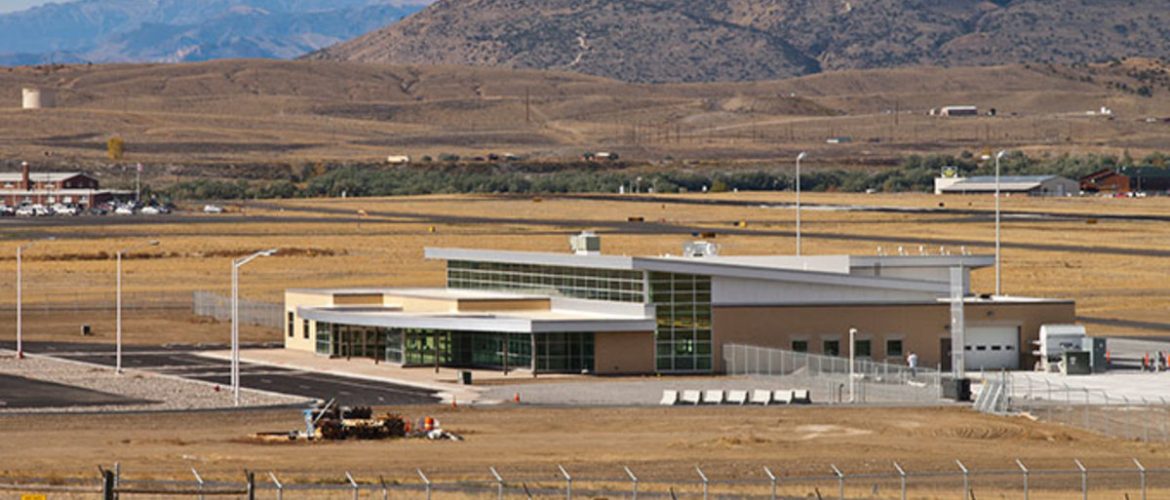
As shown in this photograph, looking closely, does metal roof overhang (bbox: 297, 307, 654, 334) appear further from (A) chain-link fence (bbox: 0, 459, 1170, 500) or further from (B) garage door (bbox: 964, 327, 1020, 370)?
(A) chain-link fence (bbox: 0, 459, 1170, 500)

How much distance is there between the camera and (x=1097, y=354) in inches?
3501

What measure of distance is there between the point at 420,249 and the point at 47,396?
7998 cm

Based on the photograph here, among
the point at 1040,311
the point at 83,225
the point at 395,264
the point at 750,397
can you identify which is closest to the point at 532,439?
the point at 750,397

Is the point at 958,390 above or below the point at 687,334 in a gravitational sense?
below

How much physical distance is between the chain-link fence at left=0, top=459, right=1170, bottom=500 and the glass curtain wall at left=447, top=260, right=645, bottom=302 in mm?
36845

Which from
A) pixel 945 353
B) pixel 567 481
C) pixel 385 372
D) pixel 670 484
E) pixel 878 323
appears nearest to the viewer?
pixel 567 481

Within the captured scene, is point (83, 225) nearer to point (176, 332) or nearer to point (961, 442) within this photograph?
point (176, 332)

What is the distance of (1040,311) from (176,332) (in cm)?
Result: 4626

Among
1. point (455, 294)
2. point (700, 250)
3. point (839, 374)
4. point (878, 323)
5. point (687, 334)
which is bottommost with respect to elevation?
point (839, 374)

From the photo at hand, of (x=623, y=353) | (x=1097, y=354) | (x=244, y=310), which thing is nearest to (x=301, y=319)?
(x=244, y=310)

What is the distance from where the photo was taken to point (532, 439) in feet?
212

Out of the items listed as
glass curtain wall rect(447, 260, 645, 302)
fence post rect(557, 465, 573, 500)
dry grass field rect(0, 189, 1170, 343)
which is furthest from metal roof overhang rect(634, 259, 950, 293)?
fence post rect(557, 465, 573, 500)

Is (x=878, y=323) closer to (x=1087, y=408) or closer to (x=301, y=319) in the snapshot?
(x=1087, y=408)

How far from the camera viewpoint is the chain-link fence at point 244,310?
384ft
